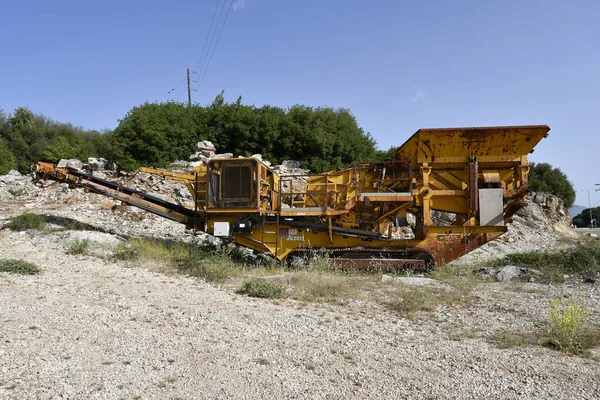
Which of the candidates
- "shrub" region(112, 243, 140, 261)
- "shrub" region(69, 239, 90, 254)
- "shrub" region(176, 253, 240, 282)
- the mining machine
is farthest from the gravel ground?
the mining machine

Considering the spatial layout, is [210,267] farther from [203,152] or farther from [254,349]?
[203,152]

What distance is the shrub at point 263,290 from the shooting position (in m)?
6.79

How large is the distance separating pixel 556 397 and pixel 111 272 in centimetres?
768

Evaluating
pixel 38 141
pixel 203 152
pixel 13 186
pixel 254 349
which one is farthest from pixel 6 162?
pixel 254 349

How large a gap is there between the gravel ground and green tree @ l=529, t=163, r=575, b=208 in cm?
3567

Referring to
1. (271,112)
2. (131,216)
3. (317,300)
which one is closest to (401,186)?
(317,300)

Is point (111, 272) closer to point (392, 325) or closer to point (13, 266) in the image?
point (13, 266)

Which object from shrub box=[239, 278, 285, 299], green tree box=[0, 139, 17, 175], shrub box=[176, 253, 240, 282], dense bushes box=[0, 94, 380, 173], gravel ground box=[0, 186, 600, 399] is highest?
dense bushes box=[0, 94, 380, 173]

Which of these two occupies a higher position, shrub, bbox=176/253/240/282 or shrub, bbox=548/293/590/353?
shrub, bbox=176/253/240/282

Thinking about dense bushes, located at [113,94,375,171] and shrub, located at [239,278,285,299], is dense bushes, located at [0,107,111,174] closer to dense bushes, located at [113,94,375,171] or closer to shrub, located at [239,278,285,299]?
dense bushes, located at [113,94,375,171]

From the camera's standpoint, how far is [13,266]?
7527mm

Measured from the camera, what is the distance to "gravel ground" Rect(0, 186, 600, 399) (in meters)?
3.48

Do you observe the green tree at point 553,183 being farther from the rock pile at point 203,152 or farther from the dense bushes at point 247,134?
the rock pile at point 203,152

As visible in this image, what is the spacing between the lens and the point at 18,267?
7.52 m
